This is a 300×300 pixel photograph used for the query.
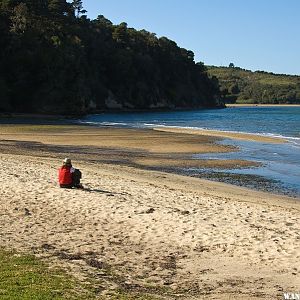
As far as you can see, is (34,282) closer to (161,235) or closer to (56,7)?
(161,235)

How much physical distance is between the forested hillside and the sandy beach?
61.0 metres

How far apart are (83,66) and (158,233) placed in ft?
312

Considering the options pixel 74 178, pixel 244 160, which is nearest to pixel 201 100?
pixel 244 160

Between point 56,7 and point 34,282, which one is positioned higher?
point 56,7

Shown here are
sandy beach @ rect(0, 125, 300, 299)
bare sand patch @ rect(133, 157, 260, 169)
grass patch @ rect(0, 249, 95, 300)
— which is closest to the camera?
grass patch @ rect(0, 249, 95, 300)

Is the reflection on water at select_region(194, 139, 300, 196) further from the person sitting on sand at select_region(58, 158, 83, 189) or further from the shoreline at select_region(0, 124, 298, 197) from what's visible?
the person sitting on sand at select_region(58, 158, 83, 189)

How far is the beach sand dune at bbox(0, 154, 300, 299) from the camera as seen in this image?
798cm

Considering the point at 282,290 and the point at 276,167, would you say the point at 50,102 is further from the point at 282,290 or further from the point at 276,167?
the point at 282,290

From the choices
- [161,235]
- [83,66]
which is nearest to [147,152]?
[161,235]

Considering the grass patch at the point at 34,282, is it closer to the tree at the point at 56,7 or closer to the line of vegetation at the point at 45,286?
the line of vegetation at the point at 45,286

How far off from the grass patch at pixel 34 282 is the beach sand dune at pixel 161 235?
0.38 meters

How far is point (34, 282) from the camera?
711cm

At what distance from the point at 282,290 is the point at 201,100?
16357 cm

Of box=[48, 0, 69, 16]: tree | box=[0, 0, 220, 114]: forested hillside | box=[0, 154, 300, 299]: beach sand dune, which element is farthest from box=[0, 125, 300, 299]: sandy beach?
box=[48, 0, 69, 16]: tree
